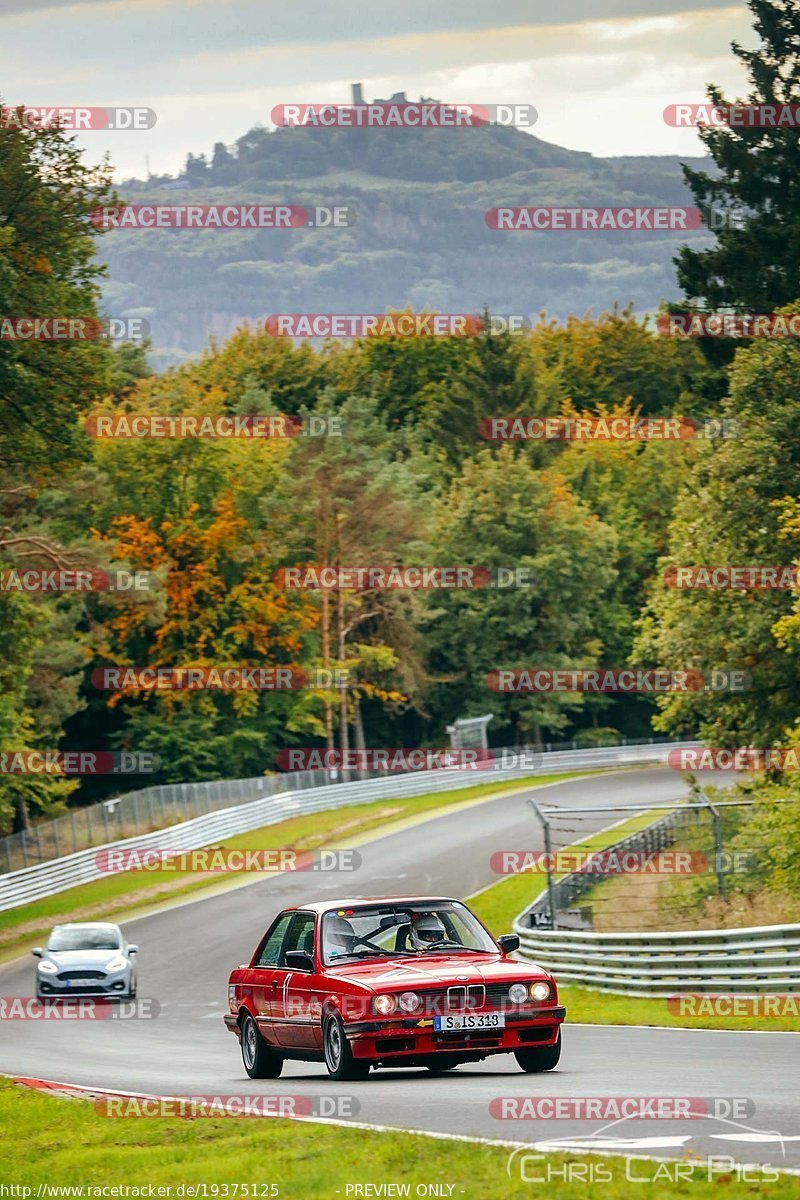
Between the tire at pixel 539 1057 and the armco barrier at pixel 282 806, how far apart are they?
35.1 m

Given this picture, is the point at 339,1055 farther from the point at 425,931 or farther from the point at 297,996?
the point at 425,931

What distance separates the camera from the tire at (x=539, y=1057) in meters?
13.5

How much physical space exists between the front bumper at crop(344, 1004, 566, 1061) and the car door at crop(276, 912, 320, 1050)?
2.83ft

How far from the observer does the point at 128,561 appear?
73.7m

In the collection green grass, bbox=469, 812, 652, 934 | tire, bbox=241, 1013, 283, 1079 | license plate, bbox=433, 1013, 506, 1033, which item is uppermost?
license plate, bbox=433, 1013, 506, 1033

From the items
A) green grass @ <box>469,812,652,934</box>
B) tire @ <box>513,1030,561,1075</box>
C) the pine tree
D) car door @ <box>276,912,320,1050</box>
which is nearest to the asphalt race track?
tire @ <box>513,1030,561,1075</box>

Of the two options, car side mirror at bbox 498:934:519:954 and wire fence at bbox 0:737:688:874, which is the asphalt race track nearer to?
car side mirror at bbox 498:934:519:954

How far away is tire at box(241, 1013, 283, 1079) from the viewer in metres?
15.2

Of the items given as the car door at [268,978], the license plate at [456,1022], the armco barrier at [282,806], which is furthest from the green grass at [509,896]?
the license plate at [456,1022]

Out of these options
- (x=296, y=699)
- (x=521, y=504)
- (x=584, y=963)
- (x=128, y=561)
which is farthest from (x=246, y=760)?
(x=584, y=963)

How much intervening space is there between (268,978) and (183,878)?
123ft

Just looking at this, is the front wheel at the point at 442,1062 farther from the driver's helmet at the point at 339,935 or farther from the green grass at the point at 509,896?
the green grass at the point at 509,896

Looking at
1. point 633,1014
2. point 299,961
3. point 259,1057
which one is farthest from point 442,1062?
point 633,1014

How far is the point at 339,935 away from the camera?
14.4 metres
